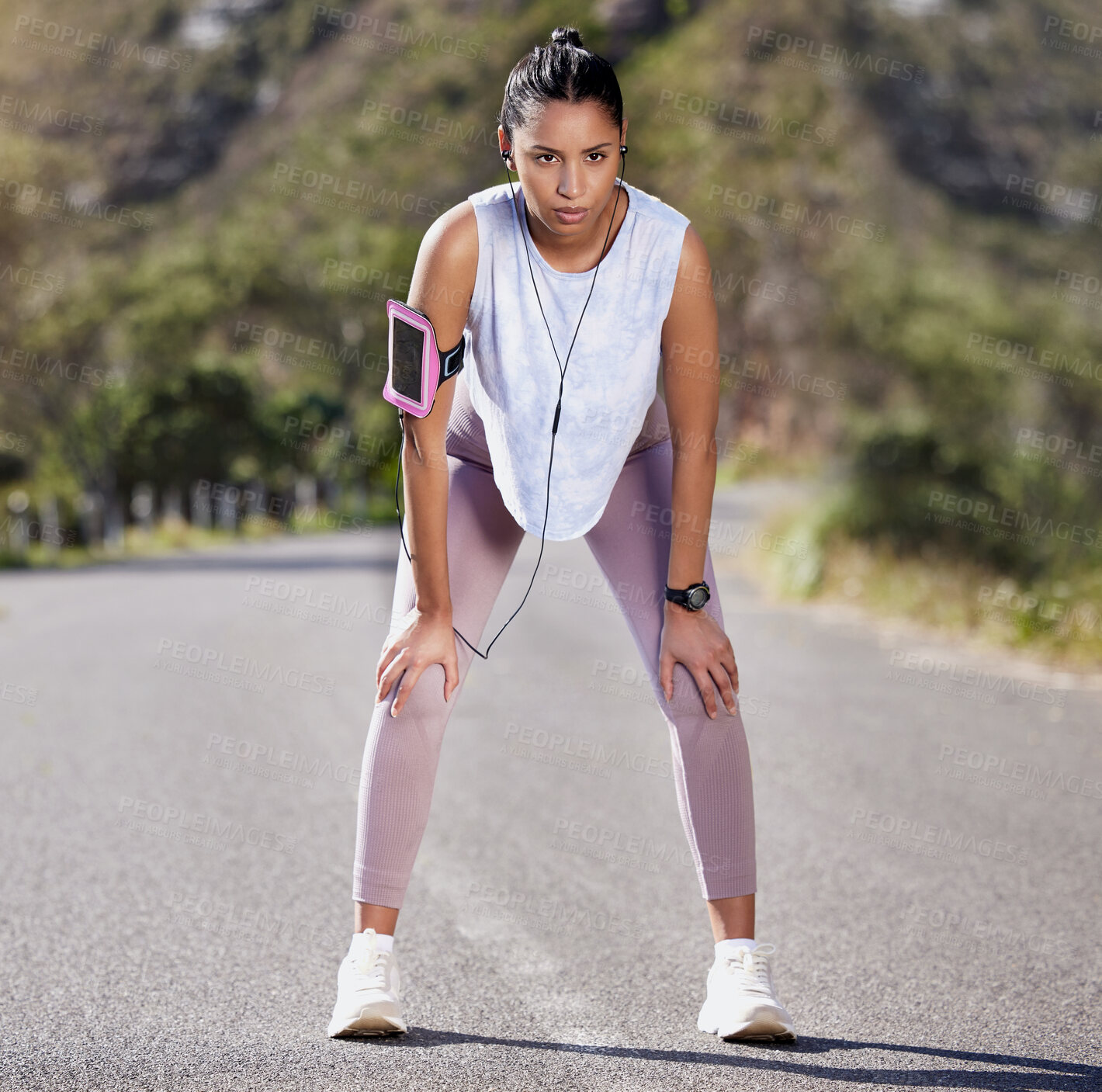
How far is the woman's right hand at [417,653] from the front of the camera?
302cm

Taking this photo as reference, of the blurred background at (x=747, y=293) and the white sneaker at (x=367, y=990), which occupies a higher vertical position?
the blurred background at (x=747, y=293)

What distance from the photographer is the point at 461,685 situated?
3.19 metres

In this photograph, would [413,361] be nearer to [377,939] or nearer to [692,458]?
[692,458]

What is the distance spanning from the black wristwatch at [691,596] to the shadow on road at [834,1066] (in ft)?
2.95

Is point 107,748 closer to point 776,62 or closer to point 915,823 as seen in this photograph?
point 915,823

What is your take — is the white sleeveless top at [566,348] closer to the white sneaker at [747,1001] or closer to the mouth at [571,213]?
the mouth at [571,213]

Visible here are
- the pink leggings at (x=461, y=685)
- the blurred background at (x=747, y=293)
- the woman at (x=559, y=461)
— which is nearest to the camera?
the woman at (x=559, y=461)

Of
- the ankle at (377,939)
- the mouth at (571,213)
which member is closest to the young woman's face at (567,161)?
the mouth at (571,213)

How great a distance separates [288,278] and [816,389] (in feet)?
60.0

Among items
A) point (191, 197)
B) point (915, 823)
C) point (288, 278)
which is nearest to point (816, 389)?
point (288, 278)

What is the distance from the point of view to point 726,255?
48.9 metres

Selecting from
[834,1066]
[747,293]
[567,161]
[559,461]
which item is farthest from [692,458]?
[747,293]

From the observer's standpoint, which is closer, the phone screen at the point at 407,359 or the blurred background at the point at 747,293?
the phone screen at the point at 407,359

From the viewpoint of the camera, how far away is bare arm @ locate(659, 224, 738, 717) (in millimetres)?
3029
